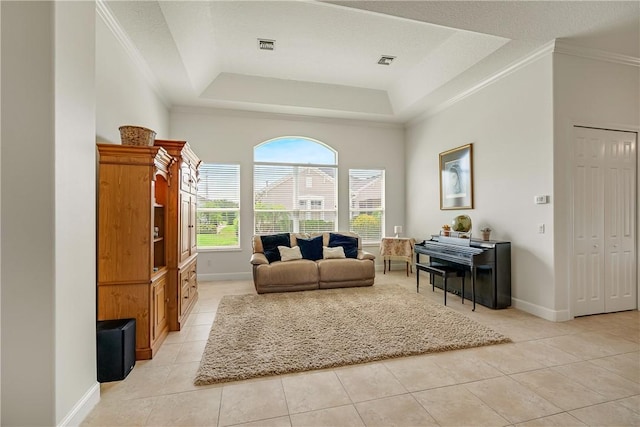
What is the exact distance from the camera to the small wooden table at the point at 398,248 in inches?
235

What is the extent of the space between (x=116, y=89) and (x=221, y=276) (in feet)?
11.5

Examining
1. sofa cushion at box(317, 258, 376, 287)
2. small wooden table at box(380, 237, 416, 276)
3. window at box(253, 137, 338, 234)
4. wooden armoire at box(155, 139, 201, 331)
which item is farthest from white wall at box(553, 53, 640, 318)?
wooden armoire at box(155, 139, 201, 331)

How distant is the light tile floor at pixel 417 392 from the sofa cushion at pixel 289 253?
7.20 ft

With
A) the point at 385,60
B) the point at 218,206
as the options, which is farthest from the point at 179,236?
the point at 385,60

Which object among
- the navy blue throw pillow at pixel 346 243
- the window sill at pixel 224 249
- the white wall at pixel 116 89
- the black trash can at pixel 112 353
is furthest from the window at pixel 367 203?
the black trash can at pixel 112 353

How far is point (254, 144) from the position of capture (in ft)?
19.1

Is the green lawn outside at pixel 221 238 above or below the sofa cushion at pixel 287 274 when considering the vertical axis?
above

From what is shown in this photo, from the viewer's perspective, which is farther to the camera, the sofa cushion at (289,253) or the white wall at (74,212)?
the sofa cushion at (289,253)

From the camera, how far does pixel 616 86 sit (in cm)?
369

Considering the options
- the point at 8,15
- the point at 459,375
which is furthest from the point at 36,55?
the point at 459,375

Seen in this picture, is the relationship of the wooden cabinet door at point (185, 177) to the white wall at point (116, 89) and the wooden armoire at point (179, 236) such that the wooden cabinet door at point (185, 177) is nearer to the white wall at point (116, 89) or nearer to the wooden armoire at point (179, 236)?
the wooden armoire at point (179, 236)

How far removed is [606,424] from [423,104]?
488 cm

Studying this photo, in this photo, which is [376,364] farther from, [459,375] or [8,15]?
[8,15]

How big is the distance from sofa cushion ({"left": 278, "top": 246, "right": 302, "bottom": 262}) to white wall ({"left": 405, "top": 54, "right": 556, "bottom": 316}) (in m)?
2.79
